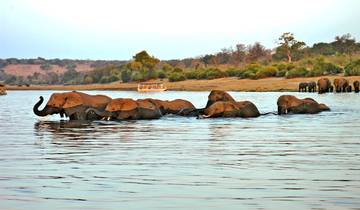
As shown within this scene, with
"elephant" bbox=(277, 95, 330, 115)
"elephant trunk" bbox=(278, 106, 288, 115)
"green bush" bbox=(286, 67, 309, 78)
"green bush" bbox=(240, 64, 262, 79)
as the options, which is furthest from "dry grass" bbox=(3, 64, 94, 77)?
"elephant trunk" bbox=(278, 106, 288, 115)

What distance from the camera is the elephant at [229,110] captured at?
25.8 metres

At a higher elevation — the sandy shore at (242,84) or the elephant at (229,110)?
the sandy shore at (242,84)

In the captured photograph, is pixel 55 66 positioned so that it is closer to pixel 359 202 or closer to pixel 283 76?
pixel 283 76

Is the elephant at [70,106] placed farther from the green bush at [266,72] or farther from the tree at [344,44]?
the tree at [344,44]

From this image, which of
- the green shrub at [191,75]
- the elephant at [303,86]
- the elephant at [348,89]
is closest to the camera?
the elephant at [348,89]

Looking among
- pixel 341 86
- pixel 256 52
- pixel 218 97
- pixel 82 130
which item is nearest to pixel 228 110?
pixel 218 97

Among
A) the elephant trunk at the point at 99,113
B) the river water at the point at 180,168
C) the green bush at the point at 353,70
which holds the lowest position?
the river water at the point at 180,168

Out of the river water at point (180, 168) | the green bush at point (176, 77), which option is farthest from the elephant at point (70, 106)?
the green bush at point (176, 77)

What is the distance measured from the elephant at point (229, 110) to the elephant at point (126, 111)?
6.30ft

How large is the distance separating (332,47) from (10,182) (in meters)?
120

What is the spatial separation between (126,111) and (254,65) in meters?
59.4

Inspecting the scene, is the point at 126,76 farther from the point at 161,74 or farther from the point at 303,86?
the point at 303,86

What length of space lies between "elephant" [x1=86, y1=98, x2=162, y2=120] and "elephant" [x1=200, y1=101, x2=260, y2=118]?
192cm

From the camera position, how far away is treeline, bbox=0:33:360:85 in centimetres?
7529
